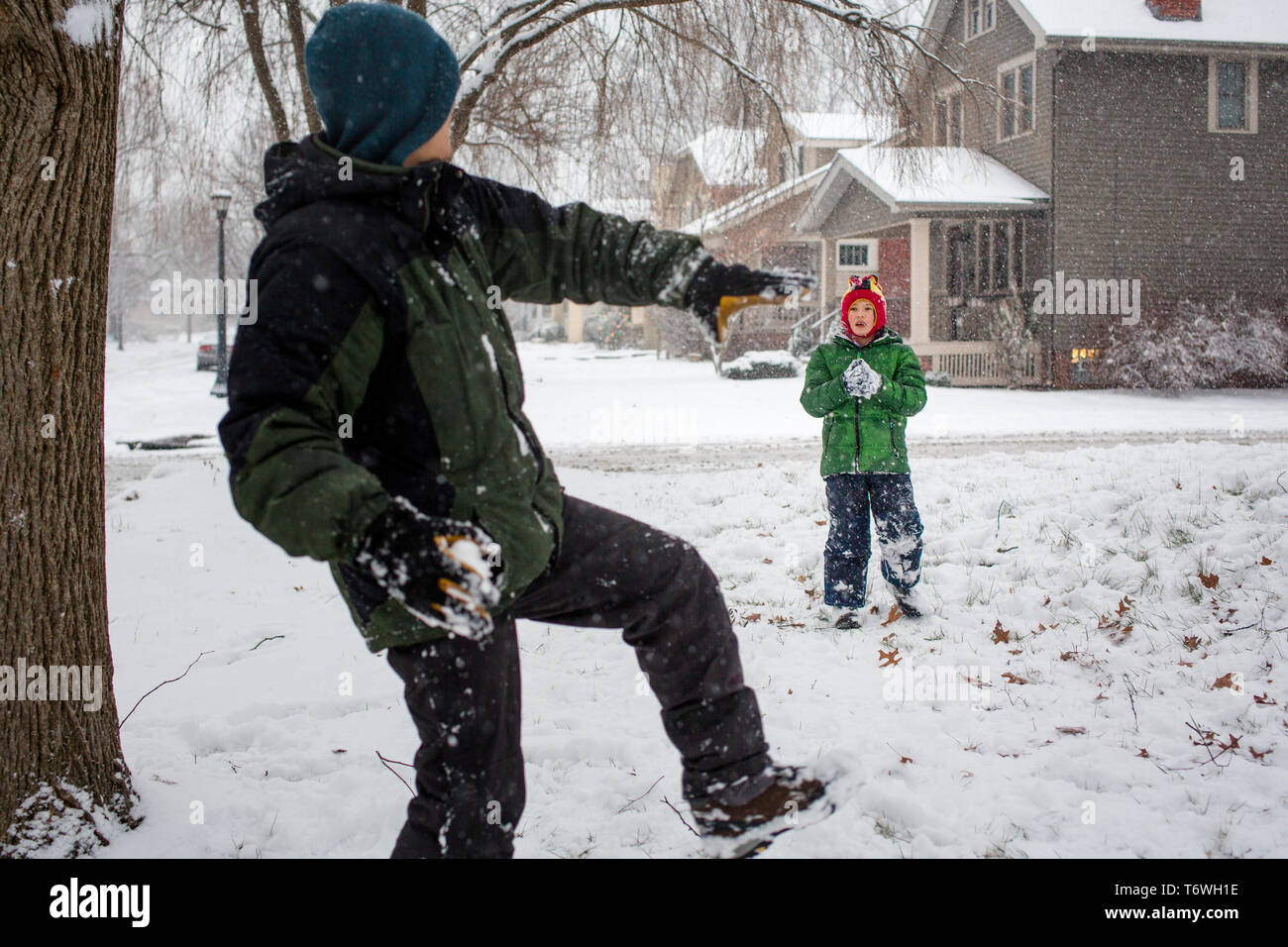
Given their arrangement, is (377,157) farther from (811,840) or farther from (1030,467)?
(1030,467)

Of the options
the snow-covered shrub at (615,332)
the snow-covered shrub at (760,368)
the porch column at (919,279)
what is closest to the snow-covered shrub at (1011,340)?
the porch column at (919,279)

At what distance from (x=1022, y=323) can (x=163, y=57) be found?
16169 millimetres

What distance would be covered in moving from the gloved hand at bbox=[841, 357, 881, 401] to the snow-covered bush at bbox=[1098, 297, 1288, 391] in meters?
14.9

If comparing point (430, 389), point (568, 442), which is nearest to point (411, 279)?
point (430, 389)

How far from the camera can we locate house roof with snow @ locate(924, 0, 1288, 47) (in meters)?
18.7

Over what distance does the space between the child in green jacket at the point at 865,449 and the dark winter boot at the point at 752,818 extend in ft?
9.83

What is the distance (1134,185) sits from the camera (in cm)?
1980

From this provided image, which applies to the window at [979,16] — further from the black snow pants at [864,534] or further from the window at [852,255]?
the black snow pants at [864,534]

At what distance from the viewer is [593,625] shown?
2193 millimetres

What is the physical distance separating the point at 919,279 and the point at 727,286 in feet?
64.4

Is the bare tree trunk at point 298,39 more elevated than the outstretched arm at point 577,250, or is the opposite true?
the bare tree trunk at point 298,39

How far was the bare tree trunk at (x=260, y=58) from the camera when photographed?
8.37 metres

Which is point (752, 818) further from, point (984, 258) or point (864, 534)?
point (984, 258)
